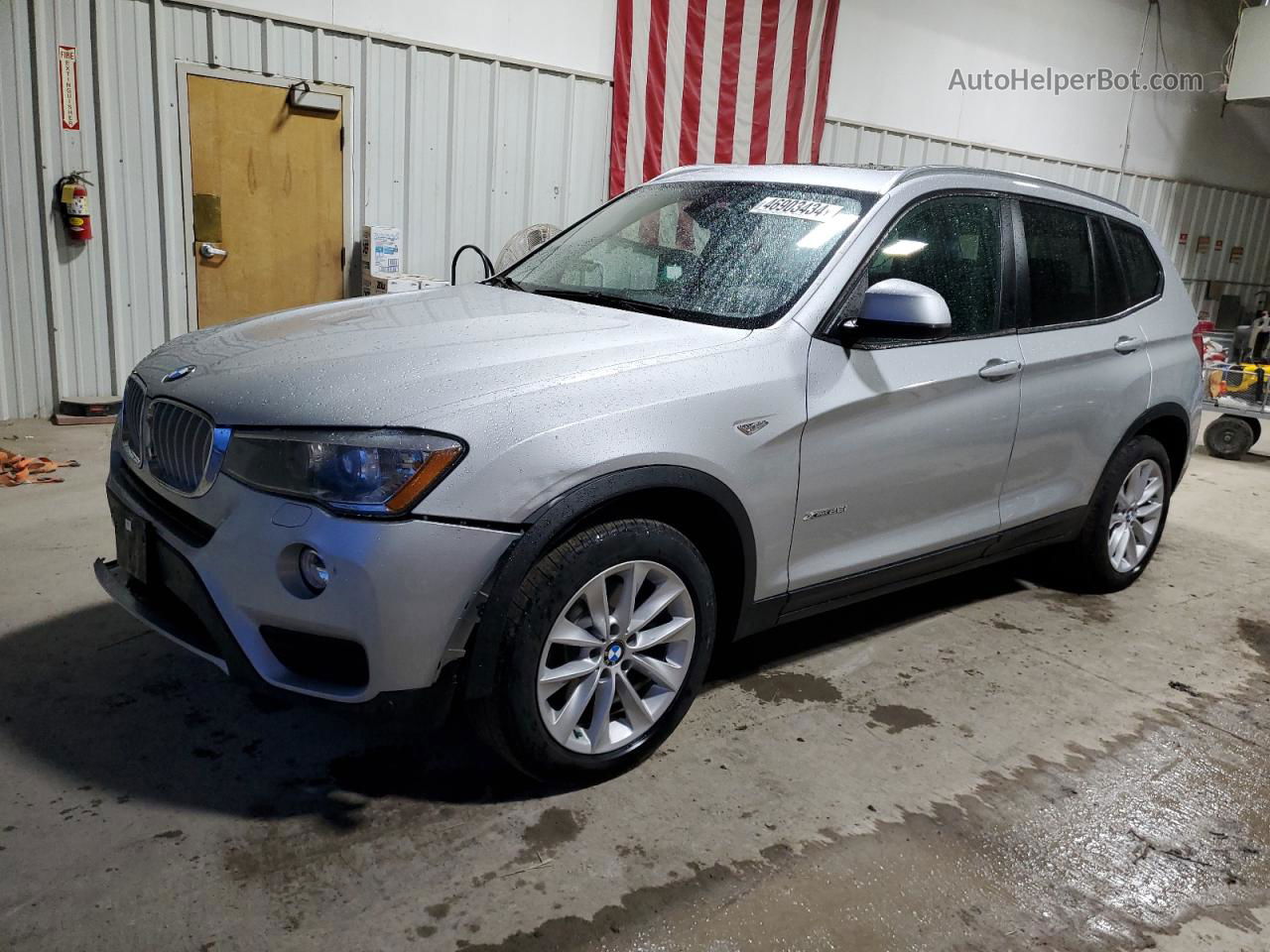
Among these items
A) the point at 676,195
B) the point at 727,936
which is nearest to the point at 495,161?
the point at 676,195

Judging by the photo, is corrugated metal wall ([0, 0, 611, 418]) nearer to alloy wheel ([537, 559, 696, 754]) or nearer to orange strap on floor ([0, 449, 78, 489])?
orange strap on floor ([0, 449, 78, 489])

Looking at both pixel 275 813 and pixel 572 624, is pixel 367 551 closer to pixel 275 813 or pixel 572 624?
pixel 572 624

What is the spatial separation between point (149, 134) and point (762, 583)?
548 centimetres

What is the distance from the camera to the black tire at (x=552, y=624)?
2.21 meters

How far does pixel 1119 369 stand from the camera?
12.3ft

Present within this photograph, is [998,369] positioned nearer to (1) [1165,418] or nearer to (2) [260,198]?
(1) [1165,418]

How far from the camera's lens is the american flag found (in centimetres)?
800

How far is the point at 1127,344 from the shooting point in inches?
149

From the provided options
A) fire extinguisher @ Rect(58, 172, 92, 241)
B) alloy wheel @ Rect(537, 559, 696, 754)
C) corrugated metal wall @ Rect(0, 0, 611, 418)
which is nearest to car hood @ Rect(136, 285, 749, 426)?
alloy wheel @ Rect(537, 559, 696, 754)

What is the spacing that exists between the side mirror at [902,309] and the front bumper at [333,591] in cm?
121

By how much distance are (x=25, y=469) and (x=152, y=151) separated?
7.95 ft

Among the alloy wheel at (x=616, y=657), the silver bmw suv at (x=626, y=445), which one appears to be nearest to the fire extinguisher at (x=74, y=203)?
the silver bmw suv at (x=626, y=445)

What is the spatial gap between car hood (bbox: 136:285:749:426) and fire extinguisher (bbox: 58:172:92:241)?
A: 12.8 feet

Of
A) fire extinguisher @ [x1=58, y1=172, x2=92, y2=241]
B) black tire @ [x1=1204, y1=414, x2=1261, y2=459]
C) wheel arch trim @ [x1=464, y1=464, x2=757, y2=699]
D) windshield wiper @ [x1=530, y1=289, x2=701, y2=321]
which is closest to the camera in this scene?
wheel arch trim @ [x1=464, y1=464, x2=757, y2=699]
